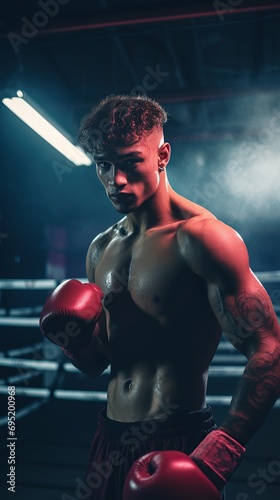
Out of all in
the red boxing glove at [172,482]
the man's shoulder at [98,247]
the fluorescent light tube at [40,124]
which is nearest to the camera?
the red boxing glove at [172,482]

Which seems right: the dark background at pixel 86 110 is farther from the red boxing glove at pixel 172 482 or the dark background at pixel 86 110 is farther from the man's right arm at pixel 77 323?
the red boxing glove at pixel 172 482

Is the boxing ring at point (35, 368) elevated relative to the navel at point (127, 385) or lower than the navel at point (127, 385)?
lower

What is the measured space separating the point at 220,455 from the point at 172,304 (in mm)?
436

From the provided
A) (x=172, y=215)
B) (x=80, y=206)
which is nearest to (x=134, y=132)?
(x=172, y=215)

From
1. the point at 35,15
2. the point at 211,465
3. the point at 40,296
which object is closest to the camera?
the point at 211,465

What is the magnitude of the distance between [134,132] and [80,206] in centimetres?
691

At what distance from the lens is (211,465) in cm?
110

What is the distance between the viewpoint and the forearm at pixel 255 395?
114cm

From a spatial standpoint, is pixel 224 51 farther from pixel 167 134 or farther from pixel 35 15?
pixel 35 15

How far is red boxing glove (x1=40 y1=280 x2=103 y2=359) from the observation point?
146cm

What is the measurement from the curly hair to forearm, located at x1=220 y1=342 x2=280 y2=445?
79cm

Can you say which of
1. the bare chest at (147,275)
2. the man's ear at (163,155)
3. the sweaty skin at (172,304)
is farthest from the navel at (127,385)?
the man's ear at (163,155)

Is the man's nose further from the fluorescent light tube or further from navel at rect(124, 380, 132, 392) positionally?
the fluorescent light tube

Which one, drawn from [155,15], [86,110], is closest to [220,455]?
[155,15]
